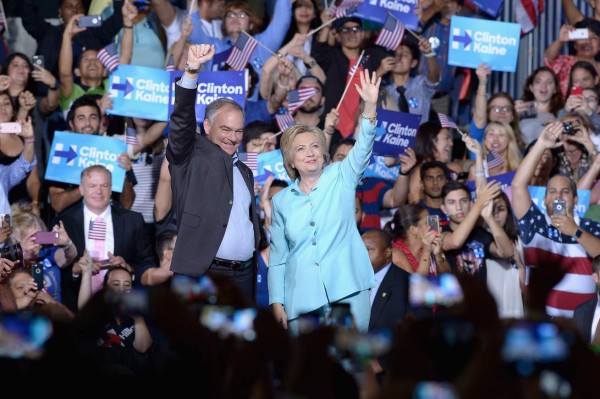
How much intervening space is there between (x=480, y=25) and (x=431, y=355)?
8.02m

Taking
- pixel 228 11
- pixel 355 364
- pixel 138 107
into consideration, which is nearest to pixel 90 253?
pixel 138 107

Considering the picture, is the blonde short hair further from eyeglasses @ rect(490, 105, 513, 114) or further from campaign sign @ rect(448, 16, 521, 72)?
campaign sign @ rect(448, 16, 521, 72)

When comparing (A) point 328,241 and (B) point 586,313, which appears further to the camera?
(B) point 586,313

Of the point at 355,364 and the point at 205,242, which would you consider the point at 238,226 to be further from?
the point at 355,364

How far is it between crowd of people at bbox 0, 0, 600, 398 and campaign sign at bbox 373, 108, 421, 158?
0.11m

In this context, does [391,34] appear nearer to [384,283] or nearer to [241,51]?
[241,51]

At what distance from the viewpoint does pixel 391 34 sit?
10094mm

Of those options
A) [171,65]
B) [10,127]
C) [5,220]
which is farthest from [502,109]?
[5,220]

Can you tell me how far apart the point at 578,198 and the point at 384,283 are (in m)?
2.61

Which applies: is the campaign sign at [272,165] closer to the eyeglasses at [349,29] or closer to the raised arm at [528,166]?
the raised arm at [528,166]

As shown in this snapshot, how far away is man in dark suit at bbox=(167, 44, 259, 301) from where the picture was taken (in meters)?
5.65

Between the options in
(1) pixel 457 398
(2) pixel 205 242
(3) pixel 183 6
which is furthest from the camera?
(3) pixel 183 6

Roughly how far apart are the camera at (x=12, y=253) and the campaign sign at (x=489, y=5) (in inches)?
230

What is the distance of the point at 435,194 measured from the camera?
28.6ft
